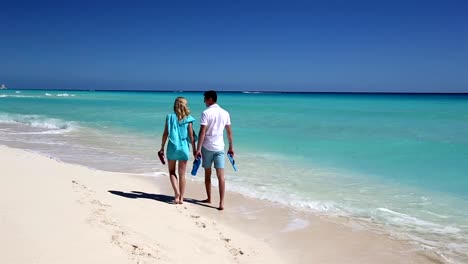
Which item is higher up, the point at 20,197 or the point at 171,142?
the point at 171,142

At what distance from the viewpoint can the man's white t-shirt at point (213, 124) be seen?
600 cm

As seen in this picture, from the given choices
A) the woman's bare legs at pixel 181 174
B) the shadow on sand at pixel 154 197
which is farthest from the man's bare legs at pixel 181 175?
the shadow on sand at pixel 154 197

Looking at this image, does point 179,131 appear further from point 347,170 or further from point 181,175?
point 347,170

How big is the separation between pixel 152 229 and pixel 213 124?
203 centimetres

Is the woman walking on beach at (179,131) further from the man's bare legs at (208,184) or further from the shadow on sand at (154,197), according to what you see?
the shadow on sand at (154,197)

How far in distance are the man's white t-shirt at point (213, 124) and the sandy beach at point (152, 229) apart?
981 mm

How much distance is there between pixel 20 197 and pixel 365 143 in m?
12.9

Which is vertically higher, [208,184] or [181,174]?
[181,174]

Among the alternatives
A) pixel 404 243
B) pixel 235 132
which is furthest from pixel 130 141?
pixel 404 243

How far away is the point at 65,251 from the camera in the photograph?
3217mm

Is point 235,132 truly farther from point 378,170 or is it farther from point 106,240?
point 106,240

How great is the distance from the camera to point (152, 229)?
4.46 metres

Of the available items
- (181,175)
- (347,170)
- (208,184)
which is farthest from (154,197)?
(347,170)

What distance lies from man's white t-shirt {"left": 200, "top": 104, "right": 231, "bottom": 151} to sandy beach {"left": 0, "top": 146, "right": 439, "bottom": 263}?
3.22 ft
